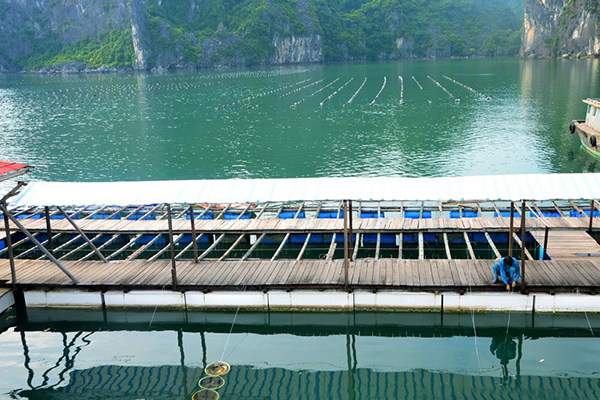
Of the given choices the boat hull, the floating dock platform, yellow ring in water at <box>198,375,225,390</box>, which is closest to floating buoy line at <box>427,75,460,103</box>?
the boat hull

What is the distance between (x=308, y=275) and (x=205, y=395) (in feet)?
18.7

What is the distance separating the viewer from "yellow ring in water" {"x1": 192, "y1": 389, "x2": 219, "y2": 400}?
16.3 metres

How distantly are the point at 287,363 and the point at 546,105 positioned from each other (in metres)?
69.4

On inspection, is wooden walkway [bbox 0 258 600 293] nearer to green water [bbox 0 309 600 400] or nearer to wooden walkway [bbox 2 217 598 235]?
green water [bbox 0 309 600 400]

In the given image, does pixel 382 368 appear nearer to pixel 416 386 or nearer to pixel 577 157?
pixel 416 386

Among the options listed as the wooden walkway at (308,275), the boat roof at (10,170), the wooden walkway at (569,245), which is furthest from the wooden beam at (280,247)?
the wooden walkway at (569,245)

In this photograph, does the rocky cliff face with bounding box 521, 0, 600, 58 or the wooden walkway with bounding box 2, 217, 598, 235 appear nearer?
the wooden walkway with bounding box 2, 217, 598, 235

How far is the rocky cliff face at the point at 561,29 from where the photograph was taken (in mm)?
164250

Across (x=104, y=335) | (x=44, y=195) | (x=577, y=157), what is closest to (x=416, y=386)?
(x=104, y=335)

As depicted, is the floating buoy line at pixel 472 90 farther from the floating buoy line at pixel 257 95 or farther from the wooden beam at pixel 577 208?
the wooden beam at pixel 577 208

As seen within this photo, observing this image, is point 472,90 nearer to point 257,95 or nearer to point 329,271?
point 257,95

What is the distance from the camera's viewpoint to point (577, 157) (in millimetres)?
47281

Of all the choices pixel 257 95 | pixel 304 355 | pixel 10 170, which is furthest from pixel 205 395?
pixel 257 95

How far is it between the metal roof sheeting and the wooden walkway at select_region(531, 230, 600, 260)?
3878 mm
